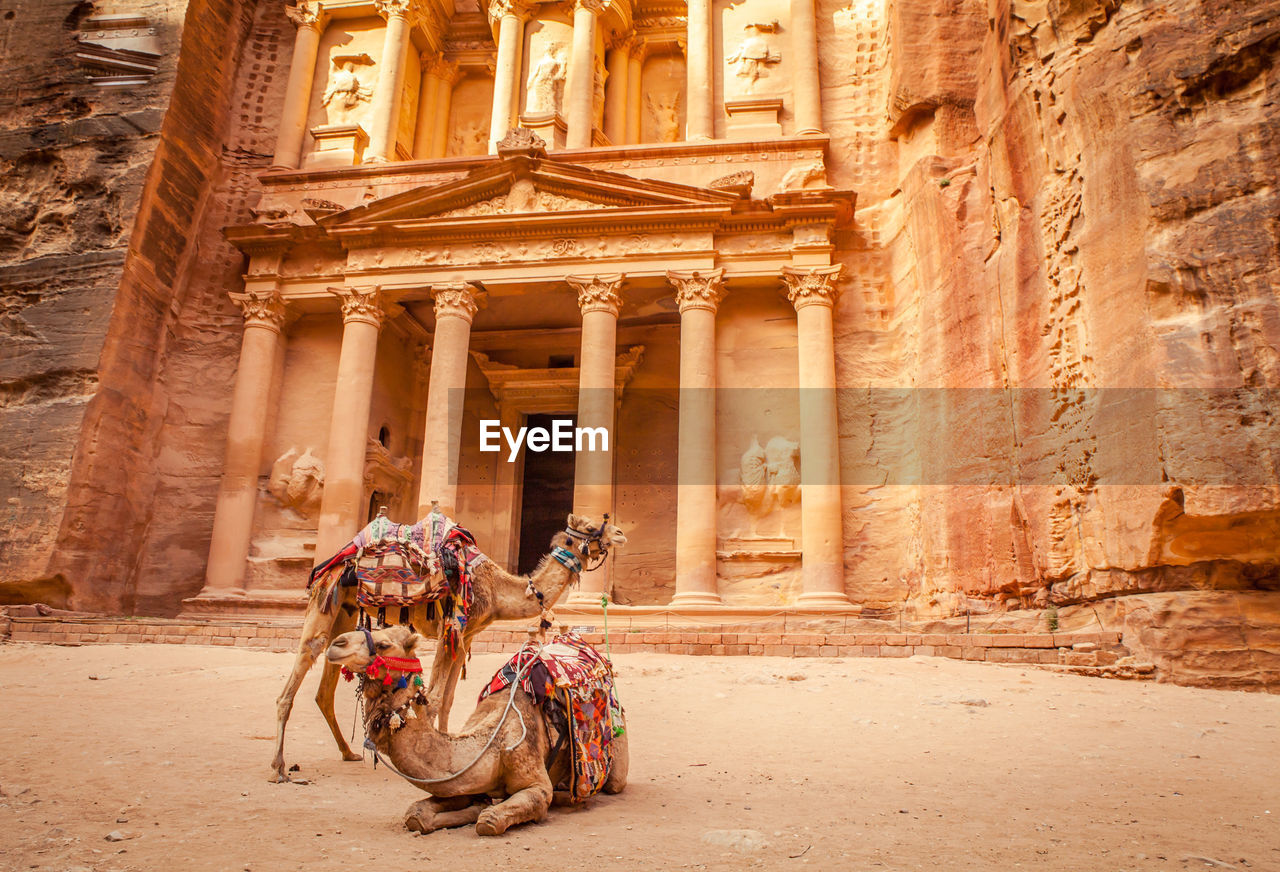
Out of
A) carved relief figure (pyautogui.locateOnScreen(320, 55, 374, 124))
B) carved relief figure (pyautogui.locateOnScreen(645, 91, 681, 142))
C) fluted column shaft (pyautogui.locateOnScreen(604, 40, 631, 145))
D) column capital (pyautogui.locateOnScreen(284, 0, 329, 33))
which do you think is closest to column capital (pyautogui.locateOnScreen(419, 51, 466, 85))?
carved relief figure (pyautogui.locateOnScreen(320, 55, 374, 124))

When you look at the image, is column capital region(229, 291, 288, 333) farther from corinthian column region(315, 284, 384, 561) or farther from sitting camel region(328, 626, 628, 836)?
sitting camel region(328, 626, 628, 836)

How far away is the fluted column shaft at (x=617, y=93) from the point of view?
69.8ft

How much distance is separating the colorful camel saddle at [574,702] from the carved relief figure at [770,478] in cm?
1108

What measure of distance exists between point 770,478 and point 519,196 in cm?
745

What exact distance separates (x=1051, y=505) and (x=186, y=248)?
17.3 metres

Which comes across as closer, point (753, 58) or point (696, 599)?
point (696, 599)

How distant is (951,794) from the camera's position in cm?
526

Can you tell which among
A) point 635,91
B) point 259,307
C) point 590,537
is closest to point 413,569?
point 590,537

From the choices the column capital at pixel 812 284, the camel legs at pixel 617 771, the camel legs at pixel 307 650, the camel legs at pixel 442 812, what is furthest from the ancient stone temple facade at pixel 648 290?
the camel legs at pixel 307 650

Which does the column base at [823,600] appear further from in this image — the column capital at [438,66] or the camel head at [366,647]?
the column capital at [438,66]

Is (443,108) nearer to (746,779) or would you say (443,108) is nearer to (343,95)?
(343,95)

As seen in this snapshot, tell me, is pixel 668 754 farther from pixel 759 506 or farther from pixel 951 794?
pixel 759 506

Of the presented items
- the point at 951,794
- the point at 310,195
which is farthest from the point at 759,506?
the point at 310,195

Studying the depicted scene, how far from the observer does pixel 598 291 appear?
1689 centimetres
